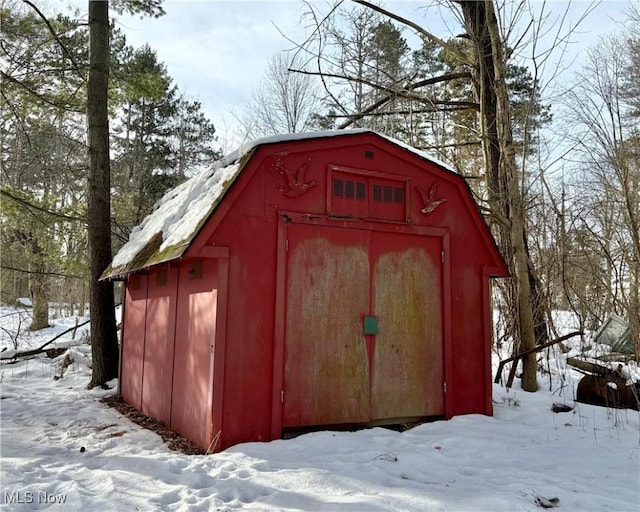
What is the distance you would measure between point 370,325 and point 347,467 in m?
1.75

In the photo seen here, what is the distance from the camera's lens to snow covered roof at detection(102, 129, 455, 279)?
4.79 m

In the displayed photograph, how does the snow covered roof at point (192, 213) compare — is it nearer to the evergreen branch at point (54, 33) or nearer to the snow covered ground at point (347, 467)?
the snow covered ground at point (347, 467)

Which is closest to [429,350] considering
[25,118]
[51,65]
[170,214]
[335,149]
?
[335,149]

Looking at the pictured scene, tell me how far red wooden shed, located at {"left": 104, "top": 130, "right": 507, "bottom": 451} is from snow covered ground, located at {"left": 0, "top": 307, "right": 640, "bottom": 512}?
0.38 meters

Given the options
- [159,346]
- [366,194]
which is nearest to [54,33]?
[159,346]

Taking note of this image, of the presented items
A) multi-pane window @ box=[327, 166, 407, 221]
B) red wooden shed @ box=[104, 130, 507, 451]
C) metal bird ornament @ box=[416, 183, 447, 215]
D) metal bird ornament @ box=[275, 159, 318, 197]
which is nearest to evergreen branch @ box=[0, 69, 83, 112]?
red wooden shed @ box=[104, 130, 507, 451]

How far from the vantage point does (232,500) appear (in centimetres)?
338

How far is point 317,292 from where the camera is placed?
5.21 metres

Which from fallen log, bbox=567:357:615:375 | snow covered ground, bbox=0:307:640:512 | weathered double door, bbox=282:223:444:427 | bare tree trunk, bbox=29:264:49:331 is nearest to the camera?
snow covered ground, bbox=0:307:640:512

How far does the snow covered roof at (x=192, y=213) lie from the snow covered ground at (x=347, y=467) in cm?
195

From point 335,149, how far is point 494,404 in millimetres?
4193

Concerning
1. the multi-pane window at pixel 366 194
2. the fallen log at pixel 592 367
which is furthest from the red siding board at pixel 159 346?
the fallen log at pixel 592 367

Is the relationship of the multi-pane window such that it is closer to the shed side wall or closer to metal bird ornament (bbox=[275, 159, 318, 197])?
metal bird ornament (bbox=[275, 159, 318, 197])

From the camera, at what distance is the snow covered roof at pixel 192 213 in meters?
4.79
